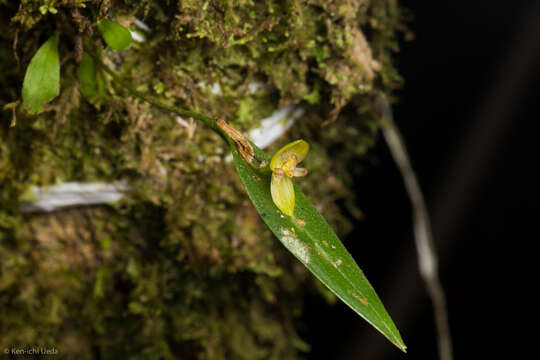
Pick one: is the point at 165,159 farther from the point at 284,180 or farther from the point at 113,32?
the point at 284,180

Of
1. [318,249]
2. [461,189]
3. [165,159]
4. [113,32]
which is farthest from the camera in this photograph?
[461,189]

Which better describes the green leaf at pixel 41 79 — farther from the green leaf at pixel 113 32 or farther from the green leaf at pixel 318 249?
the green leaf at pixel 318 249

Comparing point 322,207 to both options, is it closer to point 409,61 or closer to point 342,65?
point 342,65

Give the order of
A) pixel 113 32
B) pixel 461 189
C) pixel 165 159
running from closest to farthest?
pixel 113 32, pixel 165 159, pixel 461 189

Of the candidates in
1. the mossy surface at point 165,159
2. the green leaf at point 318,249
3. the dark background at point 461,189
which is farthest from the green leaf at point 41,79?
the dark background at point 461,189

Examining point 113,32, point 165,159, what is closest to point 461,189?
point 165,159

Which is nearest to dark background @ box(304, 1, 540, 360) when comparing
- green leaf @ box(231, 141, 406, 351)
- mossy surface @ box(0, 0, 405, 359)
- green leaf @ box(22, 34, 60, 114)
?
mossy surface @ box(0, 0, 405, 359)
